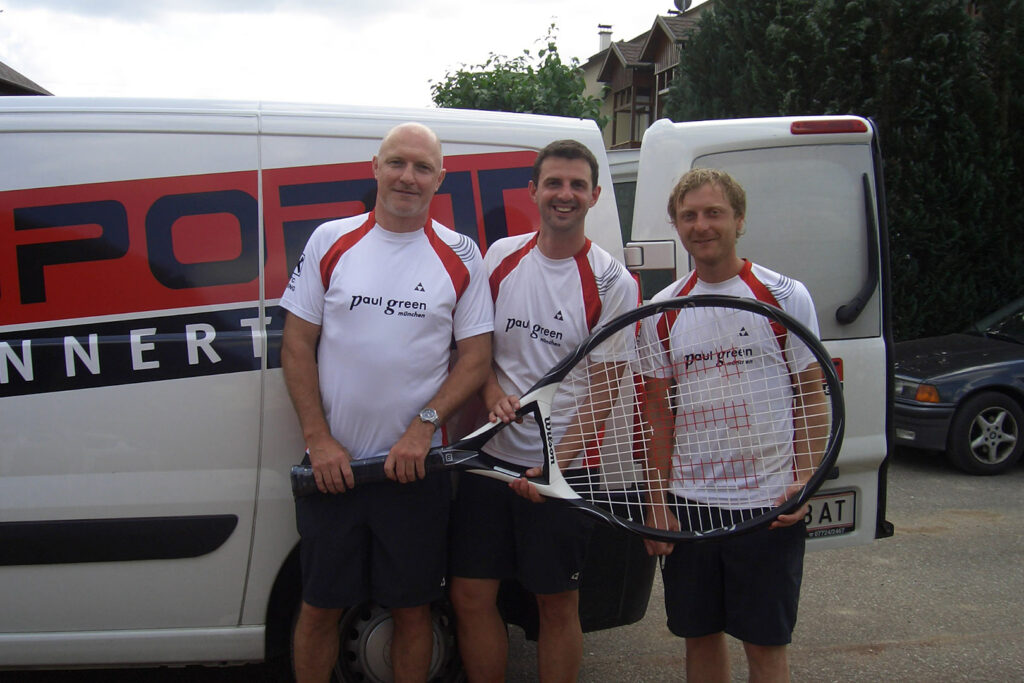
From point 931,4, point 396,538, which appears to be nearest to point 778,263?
point 396,538

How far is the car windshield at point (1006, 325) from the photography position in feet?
24.1

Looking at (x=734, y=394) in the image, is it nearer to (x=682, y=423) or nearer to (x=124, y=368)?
(x=682, y=423)

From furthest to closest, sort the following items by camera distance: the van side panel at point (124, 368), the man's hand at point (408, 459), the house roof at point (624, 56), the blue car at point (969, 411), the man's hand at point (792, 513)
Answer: the house roof at point (624, 56) → the blue car at point (969, 411) → the van side panel at point (124, 368) → the man's hand at point (408, 459) → the man's hand at point (792, 513)

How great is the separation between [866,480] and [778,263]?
92 centimetres

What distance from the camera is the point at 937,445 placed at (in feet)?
21.8

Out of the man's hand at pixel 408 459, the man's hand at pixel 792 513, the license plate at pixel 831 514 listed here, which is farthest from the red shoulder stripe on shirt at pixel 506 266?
the license plate at pixel 831 514

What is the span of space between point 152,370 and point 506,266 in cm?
111

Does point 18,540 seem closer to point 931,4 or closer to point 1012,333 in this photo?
point 1012,333

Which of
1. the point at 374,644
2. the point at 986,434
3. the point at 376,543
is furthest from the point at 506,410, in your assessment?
the point at 986,434

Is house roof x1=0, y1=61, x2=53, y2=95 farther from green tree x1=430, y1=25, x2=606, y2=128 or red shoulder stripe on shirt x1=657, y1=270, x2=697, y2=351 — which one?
red shoulder stripe on shirt x1=657, y1=270, x2=697, y2=351

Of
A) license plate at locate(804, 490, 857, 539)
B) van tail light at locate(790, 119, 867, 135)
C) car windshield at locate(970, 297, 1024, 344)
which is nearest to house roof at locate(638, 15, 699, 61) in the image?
car windshield at locate(970, 297, 1024, 344)

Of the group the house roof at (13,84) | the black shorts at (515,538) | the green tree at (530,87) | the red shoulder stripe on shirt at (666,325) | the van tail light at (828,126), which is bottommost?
the black shorts at (515,538)

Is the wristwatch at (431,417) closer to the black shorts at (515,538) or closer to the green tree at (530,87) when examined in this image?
the black shorts at (515,538)

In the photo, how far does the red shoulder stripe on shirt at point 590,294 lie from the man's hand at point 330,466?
0.82 metres
